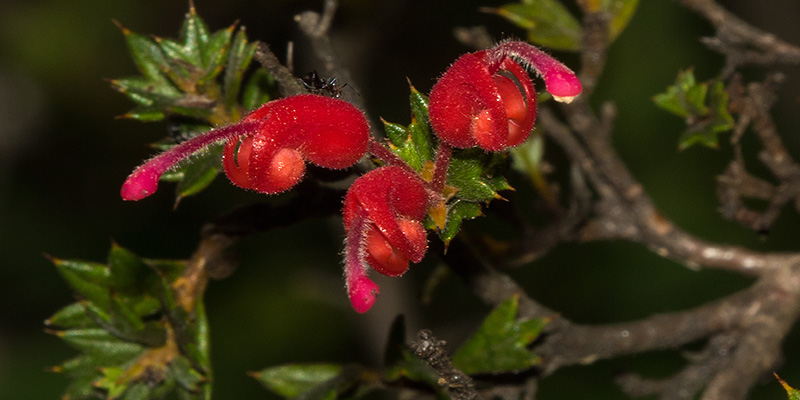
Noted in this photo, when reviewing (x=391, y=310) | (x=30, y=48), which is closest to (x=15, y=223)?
(x=30, y=48)


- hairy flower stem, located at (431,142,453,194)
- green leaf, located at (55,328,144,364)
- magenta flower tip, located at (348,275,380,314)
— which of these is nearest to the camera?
magenta flower tip, located at (348,275,380,314)

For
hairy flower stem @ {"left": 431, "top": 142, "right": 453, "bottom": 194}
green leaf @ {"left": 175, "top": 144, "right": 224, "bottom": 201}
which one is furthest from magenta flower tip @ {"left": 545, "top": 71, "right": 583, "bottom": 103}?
green leaf @ {"left": 175, "top": 144, "right": 224, "bottom": 201}

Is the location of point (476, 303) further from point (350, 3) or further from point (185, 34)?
point (185, 34)

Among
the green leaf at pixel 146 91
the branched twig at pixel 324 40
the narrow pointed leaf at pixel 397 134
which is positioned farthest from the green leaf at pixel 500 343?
the green leaf at pixel 146 91

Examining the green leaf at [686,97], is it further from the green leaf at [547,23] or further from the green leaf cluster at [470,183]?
the green leaf cluster at [470,183]

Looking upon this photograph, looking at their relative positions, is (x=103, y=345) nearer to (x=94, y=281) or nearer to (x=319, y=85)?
(x=94, y=281)

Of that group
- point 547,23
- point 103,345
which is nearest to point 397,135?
point 103,345

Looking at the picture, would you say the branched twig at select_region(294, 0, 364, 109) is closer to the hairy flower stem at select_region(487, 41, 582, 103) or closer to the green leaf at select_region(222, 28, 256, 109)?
the green leaf at select_region(222, 28, 256, 109)

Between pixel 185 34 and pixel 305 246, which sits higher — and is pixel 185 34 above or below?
above
